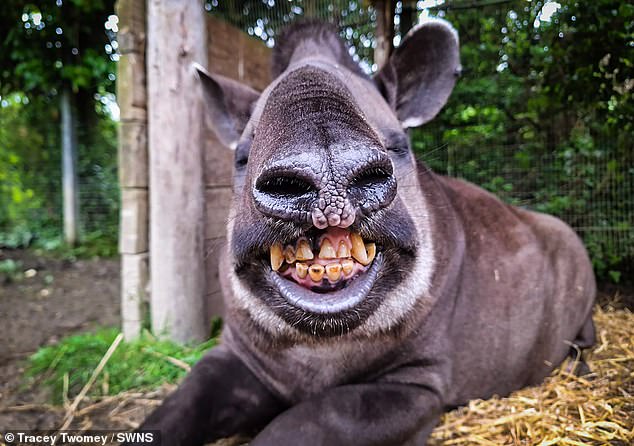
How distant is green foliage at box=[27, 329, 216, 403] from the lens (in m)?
2.97

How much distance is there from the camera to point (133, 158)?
3.52 m

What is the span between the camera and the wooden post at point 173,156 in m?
3.41

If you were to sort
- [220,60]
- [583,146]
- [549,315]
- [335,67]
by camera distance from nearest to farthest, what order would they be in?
[335,67]
[549,315]
[220,60]
[583,146]

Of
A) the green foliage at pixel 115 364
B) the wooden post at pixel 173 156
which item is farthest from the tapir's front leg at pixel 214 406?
the wooden post at pixel 173 156

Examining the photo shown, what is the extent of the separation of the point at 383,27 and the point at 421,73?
2.20 m

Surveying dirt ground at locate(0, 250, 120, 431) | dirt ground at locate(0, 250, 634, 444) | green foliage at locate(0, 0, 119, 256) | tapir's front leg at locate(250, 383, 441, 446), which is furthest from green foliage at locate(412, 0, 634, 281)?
green foliage at locate(0, 0, 119, 256)

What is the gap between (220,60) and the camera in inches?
160

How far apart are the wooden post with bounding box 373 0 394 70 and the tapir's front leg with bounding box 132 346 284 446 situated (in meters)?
3.13

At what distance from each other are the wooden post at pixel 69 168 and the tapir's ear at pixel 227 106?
→ 6755 mm

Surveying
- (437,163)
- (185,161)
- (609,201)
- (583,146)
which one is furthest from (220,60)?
(609,201)

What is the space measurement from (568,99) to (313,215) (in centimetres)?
305

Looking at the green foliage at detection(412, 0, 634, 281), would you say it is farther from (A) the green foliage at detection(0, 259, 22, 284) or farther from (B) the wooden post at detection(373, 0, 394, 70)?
(A) the green foliage at detection(0, 259, 22, 284)

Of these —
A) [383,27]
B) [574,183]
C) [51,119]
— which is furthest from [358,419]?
[51,119]

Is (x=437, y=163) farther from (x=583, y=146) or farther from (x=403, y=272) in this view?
(x=403, y=272)
